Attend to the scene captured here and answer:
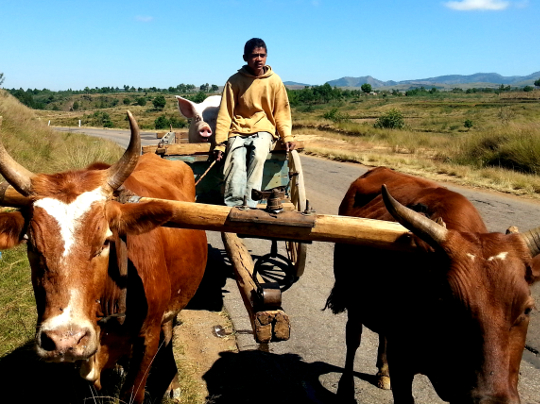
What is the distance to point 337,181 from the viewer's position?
1239 cm

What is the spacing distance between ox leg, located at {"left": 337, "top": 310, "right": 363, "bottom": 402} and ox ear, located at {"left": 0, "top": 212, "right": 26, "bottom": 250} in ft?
7.75

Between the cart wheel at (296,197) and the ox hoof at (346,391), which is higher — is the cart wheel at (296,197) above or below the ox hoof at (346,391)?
above

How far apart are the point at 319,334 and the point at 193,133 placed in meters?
3.21

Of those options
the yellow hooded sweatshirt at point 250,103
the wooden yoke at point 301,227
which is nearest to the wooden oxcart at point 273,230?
the wooden yoke at point 301,227

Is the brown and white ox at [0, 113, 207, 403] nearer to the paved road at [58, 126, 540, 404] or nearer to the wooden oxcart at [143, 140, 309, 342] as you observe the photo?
the wooden oxcart at [143, 140, 309, 342]

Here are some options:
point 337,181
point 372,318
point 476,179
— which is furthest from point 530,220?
point 372,318

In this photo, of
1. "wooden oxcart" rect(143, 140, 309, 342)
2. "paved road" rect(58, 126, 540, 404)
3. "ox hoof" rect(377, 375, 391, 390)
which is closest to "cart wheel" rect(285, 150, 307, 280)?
"wooden oxcart" rect(143, 140, 309, 342)

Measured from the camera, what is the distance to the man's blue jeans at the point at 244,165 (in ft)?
15.6

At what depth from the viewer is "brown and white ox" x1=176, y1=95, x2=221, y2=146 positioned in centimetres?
595

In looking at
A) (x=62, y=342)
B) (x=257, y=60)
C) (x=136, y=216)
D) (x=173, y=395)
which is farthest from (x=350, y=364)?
(x=257, y=60)

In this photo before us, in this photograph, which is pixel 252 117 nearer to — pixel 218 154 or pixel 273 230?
pixel 218 154

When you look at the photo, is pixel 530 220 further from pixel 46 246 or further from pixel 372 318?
pixel 46 246

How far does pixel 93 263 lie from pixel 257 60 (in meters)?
3.49

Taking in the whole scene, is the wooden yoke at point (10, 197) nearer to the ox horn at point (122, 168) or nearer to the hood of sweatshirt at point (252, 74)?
the ox horn at point (122, 168)
